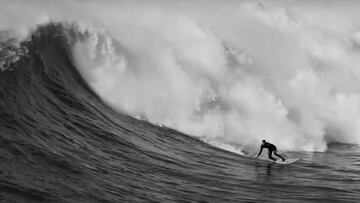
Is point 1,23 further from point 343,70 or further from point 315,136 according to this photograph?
point 343,70

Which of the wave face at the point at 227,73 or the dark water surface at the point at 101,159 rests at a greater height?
the wave face at the point at 227,73

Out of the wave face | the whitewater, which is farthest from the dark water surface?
the wave face

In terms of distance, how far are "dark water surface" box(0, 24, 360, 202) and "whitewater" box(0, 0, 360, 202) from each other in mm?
47

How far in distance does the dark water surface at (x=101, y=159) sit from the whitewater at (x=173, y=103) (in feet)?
0.15

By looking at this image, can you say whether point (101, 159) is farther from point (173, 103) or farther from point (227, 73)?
point (227, 73)

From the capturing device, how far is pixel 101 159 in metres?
13.1

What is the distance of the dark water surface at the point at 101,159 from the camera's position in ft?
34.9

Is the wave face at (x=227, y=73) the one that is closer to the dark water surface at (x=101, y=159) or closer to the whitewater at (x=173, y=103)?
the whitewater at (x=173, y=103)

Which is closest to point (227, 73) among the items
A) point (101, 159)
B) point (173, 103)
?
point (173, 103)

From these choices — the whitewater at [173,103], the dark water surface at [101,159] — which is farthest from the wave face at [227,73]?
the dark water surface at [101,159]

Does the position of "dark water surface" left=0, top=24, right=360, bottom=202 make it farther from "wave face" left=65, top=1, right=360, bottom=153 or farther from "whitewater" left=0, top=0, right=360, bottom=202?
"wave face" left=65, top=1, right=360, bottom=153

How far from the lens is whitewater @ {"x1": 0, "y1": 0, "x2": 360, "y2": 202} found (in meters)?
12.1

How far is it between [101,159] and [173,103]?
359 inches

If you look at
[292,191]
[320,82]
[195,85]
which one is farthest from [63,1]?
[292,191]
